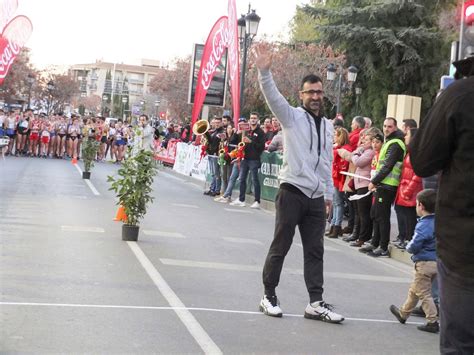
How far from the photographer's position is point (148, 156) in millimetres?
12047

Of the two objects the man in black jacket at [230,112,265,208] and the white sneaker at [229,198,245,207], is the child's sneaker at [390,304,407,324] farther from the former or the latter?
the white sneaker at [229,198,245,207]

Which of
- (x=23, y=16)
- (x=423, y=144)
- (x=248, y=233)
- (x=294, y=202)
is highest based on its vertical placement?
(x=23, y=16)

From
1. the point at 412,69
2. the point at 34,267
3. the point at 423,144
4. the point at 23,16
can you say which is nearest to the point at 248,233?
the point at 34,267

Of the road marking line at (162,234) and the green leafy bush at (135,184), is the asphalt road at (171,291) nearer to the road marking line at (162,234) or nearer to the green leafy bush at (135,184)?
the road marking line at (162,234)

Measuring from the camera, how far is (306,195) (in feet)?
24.3

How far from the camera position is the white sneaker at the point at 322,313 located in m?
7.32

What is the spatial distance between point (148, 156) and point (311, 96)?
16.5 feet

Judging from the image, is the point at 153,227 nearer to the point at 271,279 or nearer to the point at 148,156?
the point at 148,156

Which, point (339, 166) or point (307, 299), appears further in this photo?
point (339, 166)

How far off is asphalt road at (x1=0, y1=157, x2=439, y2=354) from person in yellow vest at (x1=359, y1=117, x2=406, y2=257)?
1.40ft

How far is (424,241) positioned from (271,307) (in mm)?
1423

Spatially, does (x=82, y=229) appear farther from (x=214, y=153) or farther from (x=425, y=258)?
(x=214, y=153)

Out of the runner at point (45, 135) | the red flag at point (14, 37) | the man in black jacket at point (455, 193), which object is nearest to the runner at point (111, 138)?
the runner at point (45, 135)

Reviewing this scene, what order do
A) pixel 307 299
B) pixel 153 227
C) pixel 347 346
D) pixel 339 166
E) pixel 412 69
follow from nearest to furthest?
pixel 347 346 → pixel 307 299 → pixel 153 227 → pixel 339 166 → pixel 412 69
